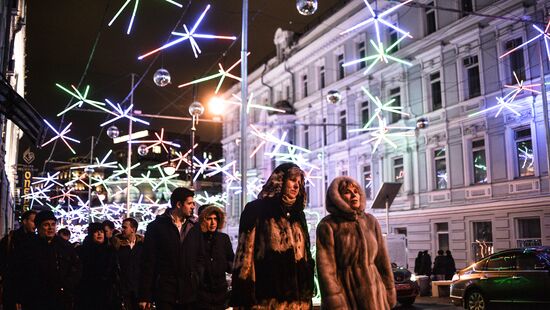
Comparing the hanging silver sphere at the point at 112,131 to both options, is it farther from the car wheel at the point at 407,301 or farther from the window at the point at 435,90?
the window at the point at 435,90

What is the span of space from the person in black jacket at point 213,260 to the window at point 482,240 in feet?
65.5

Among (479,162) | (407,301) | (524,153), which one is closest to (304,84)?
(479,162)

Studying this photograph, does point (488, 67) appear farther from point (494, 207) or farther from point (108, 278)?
point (108, 278)

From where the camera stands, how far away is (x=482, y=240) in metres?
24.8

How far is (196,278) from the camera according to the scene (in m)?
6.09

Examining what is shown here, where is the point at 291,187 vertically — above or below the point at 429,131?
below

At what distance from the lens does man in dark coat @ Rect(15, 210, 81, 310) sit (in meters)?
7.42

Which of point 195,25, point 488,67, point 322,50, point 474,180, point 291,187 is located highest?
point 322,50

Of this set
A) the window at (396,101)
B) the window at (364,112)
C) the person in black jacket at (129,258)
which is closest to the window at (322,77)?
the window at (364,112)

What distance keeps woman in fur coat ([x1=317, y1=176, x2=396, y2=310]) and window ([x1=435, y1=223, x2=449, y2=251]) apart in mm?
22942

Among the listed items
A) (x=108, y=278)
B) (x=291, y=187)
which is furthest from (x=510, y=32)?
(x=291, y=187)

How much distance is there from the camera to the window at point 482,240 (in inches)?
960

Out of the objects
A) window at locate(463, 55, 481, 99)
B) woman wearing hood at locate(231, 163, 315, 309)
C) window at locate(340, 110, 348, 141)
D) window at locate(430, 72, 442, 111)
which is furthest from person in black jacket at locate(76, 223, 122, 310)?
window at locate(340, 110, 348, 141)

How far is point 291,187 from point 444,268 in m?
19.5
